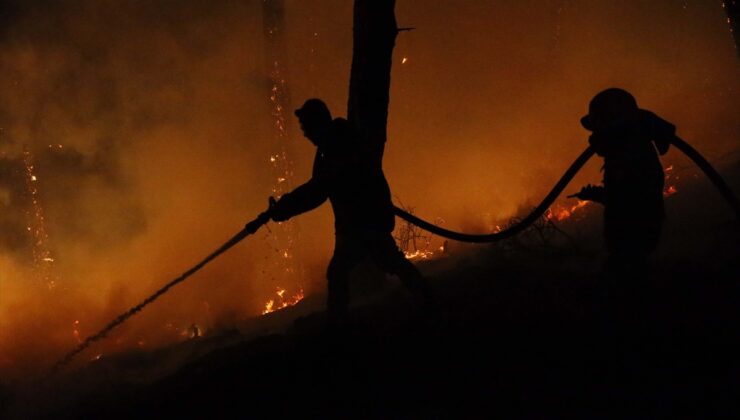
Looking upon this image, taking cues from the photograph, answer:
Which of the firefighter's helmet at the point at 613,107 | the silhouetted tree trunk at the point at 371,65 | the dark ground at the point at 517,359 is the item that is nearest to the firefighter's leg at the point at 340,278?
the dark ground at the point at 517,359

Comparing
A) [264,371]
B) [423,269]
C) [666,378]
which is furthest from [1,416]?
Answer: [666,378]

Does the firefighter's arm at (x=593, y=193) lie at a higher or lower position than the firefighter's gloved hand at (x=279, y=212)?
lower

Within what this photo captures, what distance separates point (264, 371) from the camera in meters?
3.47

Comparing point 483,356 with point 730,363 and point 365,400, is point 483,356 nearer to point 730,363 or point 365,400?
point 365,400

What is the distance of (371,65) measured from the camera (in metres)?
5.90

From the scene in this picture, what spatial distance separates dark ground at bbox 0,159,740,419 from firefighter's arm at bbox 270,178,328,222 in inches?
46.3

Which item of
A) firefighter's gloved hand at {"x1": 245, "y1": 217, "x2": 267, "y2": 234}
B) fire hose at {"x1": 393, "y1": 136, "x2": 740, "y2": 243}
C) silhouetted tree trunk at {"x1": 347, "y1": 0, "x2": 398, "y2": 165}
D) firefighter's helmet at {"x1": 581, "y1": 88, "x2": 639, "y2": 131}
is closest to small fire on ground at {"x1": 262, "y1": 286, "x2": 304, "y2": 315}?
silhouetted tree trunk at {"x1": 347, "y1": 0, "x2": 398, "y2": 165}

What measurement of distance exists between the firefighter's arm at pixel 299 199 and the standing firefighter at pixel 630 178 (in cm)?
246

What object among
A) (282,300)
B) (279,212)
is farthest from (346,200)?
(282,300)

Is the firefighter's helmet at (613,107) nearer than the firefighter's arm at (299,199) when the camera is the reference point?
Yes

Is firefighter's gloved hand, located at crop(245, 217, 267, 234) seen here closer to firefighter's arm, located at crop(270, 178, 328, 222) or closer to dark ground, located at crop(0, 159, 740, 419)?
firefighter's arm, located at crop(270, 178, 328, 222)

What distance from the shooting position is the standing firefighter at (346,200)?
12.5 feet

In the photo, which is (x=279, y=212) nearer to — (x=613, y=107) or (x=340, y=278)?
(x=340, y=278)

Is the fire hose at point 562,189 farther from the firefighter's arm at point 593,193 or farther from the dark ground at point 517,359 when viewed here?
the dark ground at point 517,359
